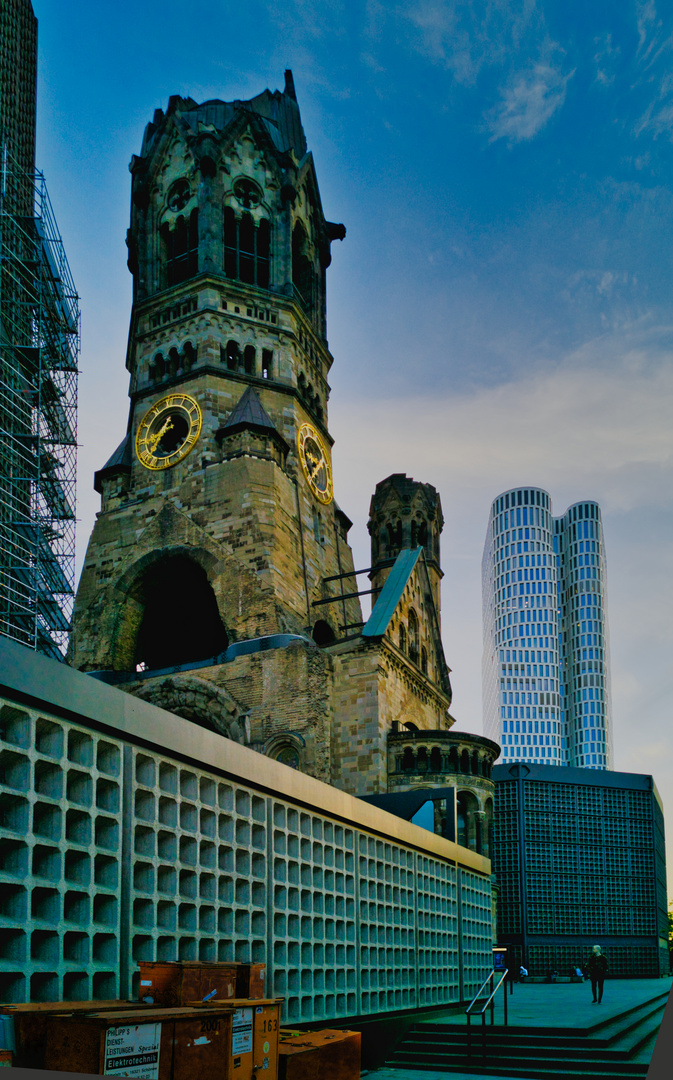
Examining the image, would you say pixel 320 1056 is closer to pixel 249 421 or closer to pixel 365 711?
pixel 365 711

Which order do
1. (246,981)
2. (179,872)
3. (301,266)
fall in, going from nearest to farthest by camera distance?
(246,981) < (179,872) < (301,266)

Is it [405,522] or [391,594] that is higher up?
[405,522]

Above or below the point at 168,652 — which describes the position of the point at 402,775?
below

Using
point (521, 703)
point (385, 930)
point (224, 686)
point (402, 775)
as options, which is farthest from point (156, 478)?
point (521, 703)

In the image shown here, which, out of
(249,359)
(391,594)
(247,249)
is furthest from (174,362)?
(391,594)

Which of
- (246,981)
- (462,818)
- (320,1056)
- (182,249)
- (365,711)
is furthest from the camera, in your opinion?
(182,249)

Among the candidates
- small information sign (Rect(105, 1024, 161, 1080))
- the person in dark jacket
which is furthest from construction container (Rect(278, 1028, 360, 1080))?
the person in dark jacket

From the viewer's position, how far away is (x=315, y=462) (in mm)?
39562

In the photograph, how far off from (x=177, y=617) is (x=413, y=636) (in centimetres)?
880

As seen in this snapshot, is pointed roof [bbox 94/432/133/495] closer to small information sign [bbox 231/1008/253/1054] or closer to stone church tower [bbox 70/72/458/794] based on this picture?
stone church tower [bbox 70/72/458/794]

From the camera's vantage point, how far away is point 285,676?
3166cm

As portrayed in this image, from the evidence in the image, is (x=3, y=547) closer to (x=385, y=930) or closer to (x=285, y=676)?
(x=285, y=676)

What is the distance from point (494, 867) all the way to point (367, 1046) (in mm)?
24713

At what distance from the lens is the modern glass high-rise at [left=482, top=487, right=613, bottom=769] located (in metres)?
146
